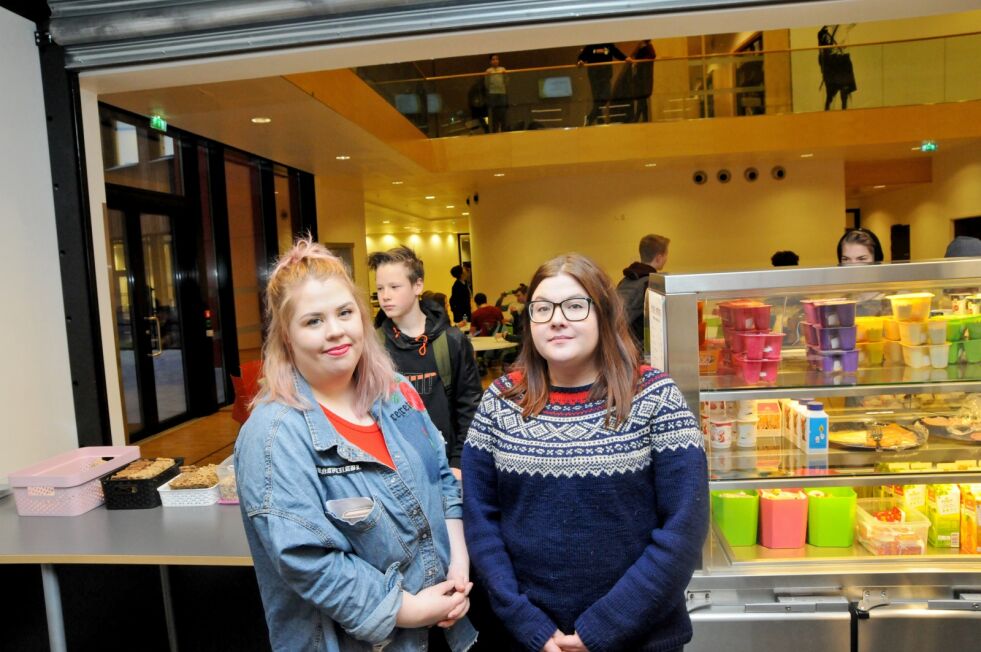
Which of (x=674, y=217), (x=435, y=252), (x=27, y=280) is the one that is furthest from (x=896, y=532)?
(x=435, y=252)

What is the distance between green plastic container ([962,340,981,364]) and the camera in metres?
2.42

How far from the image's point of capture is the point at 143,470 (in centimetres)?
279

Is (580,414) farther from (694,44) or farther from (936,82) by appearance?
(694,44)

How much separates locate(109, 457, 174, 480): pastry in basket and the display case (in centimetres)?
203

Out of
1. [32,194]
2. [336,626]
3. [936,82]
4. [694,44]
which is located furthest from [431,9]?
[694,44]

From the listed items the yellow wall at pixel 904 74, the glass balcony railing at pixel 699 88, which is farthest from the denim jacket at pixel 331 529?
the yellow wall at pixel 904 74

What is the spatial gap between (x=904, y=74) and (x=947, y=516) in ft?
33.3

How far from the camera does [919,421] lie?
2.51m

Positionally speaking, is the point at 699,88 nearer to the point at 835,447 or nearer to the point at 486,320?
the point at 486,320

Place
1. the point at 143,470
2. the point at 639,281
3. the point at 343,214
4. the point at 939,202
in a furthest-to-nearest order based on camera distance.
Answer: the point at 939,202 → the point at 343,214 → the point at 639,281 → the point at 143,470

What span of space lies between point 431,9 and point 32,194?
204 cm

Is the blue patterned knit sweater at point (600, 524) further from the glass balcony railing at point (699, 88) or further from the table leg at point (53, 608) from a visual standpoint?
the glass balcony railing at point (699, 88)

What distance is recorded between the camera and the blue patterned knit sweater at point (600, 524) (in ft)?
4.99

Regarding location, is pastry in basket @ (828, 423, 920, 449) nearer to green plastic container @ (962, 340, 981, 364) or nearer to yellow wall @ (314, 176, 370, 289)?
green plastic container @ (962, 340, 981, 364)
